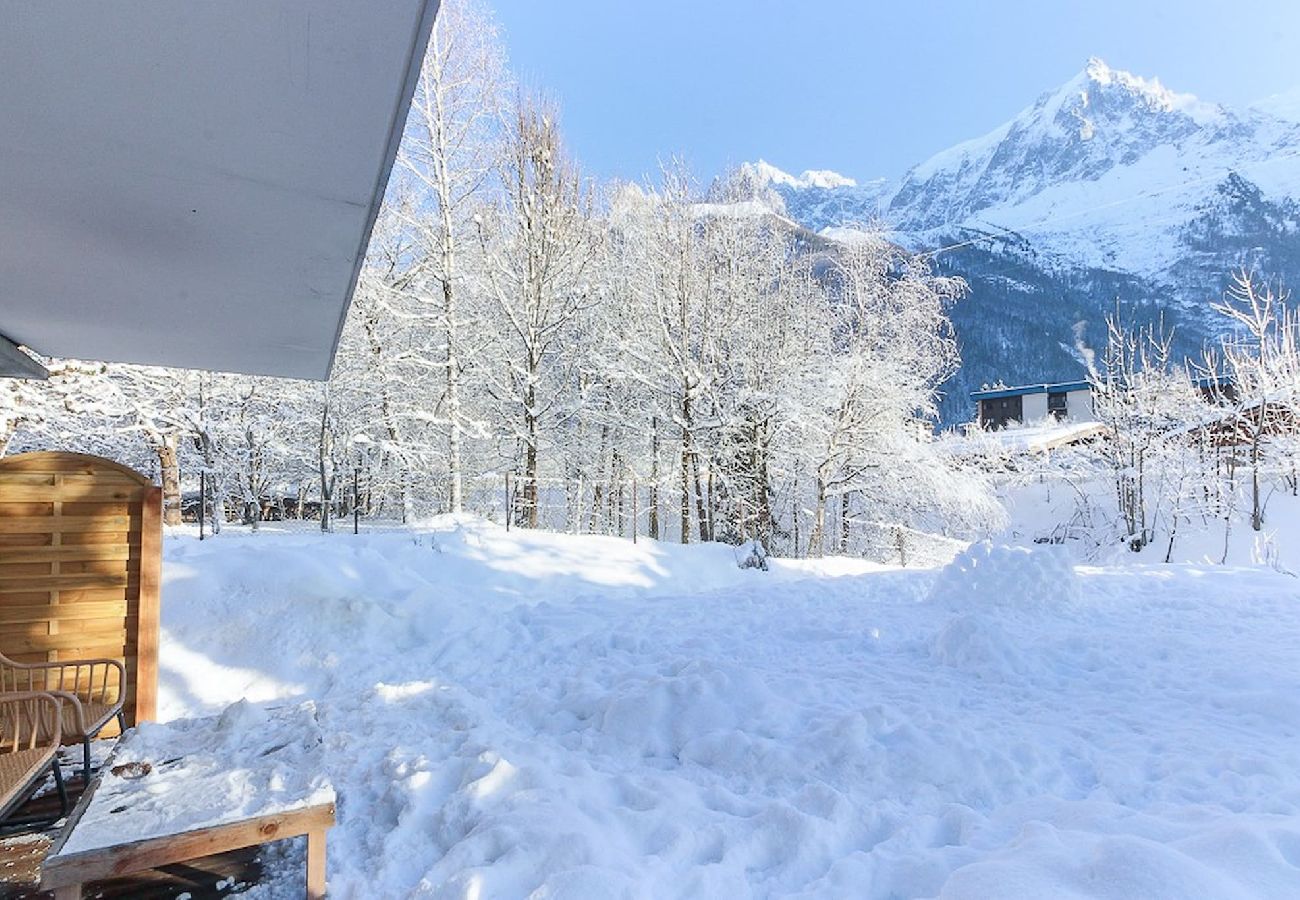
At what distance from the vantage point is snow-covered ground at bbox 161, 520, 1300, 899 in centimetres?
201

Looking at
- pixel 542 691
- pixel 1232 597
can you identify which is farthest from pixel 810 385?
pixel 542 691

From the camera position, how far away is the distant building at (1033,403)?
29.2m

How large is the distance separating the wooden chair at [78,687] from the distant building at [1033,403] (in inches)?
1204

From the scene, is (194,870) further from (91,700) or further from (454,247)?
(454,247)

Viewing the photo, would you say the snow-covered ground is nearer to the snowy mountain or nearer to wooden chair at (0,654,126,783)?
wooden chair at (0,654,126,783)

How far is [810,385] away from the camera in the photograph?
11852mm

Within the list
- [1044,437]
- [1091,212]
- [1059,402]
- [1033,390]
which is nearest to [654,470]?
[1044,437]

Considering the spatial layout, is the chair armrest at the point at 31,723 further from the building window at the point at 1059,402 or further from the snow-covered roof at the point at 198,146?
the building window at the point at 1059,402

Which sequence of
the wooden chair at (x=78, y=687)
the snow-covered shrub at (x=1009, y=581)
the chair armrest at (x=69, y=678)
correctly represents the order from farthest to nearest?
the snow-covered shrub at (x=1009, y=581), the chair armrest at (x=69, y=678), the wooden chair at (x=78, y=687)

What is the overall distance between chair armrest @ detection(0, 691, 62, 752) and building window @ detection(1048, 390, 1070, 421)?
34.6 meters

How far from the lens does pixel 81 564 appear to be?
329cm

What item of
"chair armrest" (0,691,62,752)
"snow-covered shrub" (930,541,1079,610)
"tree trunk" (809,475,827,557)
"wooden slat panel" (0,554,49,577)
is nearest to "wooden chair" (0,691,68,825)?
"chair armrest" (0,691,62,752)

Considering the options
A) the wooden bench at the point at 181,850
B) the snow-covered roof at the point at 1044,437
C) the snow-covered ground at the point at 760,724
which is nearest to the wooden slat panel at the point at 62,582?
the snow-covered ground at the point at 760,724

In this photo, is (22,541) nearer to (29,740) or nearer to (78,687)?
(78,687)
